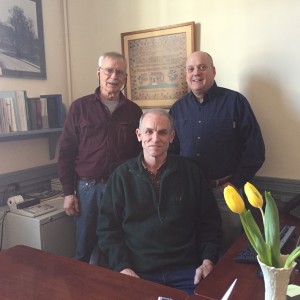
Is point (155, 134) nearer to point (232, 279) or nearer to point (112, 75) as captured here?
point (112, 75)

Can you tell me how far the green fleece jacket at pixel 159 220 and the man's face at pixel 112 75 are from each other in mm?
581

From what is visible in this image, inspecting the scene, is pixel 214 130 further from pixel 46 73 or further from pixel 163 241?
pixel 46 73

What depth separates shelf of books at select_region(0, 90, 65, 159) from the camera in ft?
7.27

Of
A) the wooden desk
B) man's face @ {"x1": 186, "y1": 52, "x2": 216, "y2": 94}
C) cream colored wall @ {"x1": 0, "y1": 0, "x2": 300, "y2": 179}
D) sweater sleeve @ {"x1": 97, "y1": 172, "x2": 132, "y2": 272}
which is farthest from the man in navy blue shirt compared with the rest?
the wooden desk

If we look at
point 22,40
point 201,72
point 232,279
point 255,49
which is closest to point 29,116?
point 22,40

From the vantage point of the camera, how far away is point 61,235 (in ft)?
7.38

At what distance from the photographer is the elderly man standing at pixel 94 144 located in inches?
79.5

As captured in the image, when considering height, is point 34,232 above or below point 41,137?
below

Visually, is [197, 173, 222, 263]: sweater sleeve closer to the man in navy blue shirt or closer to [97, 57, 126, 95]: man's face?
the man in navy blue shirt

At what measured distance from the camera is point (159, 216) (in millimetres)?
1581

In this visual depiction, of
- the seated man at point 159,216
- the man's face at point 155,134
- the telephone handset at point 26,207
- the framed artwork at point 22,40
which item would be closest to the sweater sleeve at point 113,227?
the seated man at point 159,216

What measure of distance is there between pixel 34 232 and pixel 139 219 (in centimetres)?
92

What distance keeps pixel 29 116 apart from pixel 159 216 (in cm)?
138

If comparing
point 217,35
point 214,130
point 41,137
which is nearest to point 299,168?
point 214,130
